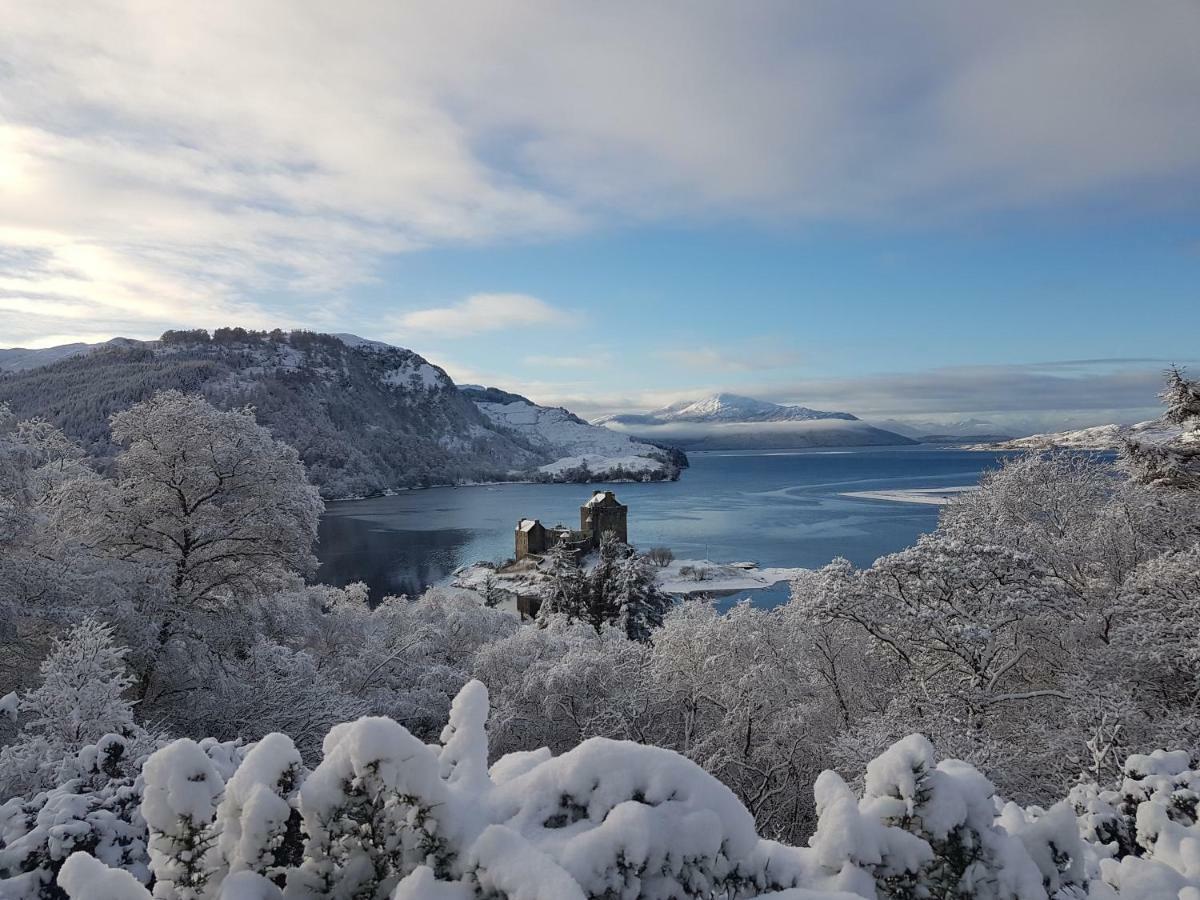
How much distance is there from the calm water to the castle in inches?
240

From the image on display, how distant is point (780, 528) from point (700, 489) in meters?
57.3

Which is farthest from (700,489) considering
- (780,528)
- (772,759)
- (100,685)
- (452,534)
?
(100,685)

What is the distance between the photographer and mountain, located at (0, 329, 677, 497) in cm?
11675

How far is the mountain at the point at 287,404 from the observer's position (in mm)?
116750

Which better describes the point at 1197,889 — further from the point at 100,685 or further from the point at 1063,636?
the point at 1063,636

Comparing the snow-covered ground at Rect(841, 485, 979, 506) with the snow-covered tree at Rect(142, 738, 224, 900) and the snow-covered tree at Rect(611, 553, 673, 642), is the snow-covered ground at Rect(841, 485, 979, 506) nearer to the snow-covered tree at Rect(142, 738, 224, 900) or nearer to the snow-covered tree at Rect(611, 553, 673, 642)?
the snow-covered tree at Rect(611, 553, 673, 642)

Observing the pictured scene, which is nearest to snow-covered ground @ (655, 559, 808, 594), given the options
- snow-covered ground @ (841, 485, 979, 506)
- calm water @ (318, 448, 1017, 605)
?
calm water @ (318, 448, 1017, 605)

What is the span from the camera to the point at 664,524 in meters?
82.7

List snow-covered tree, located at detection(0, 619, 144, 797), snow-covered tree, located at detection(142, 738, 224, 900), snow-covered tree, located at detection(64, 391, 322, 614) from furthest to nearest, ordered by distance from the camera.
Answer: snow-covered tree, located at detection(64, 391, 322, 614)
snow-covered tree, located at detection(0, 619, 144, 797)
snow-covered tree, located at detection(142, 738, 224, 900)

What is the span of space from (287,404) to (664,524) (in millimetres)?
105360

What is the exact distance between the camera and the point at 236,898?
105 inches

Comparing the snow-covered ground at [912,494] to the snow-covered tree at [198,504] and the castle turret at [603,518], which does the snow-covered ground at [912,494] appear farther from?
the snow-covered tree at [198,504]

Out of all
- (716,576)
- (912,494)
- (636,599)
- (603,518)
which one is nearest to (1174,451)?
(636,599)

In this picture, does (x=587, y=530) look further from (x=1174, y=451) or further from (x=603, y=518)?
(x=1174, y=451)
